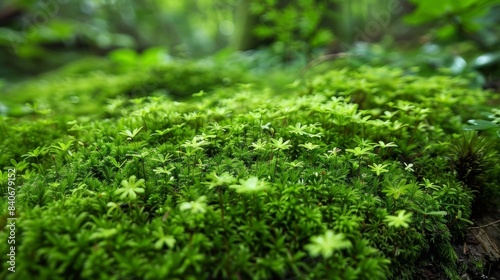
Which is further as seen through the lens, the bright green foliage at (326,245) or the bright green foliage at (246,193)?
the bright green foliage at (246,193)

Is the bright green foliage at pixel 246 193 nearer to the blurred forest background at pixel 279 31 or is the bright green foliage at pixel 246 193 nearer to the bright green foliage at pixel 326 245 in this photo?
the bright green foliage at pixel 326 245

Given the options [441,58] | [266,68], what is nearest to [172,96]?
[266,68]

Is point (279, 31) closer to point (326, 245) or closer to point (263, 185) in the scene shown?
point (263, 185)

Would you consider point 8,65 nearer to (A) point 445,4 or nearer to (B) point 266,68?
(B) point 266,68

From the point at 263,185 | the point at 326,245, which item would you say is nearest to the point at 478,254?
the point at 326,245

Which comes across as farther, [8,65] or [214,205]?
[8,65]

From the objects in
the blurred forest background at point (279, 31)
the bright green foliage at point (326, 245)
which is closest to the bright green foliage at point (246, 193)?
the bright green foliage at point (326, 245)

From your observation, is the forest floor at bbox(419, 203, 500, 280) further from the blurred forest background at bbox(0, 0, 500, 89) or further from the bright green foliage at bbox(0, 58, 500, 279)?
the blurred forest background at bbox(0, 0, 500, 89)
